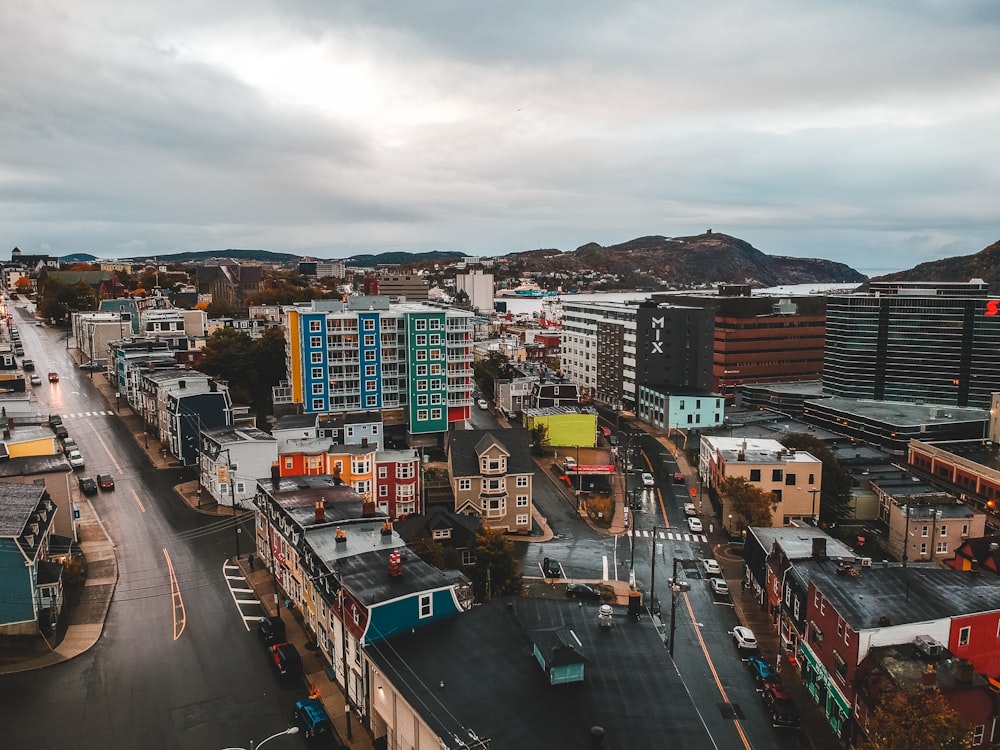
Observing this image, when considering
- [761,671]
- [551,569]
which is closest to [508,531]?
[551,569]

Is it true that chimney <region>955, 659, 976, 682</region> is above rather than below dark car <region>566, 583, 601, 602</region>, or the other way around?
above

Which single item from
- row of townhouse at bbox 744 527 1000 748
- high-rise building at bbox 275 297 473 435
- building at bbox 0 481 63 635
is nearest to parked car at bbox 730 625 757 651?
row of townhouse at bbox 744 527 1000 748

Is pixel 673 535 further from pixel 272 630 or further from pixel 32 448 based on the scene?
pixel 32 448

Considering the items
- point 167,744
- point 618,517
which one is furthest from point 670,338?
point 167,744

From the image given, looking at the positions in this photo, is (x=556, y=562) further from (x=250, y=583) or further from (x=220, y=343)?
(x=220, y=343)

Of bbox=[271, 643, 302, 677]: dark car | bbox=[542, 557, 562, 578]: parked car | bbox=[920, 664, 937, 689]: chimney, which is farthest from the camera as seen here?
bbox=[542, 557, 562, 578]: parked car

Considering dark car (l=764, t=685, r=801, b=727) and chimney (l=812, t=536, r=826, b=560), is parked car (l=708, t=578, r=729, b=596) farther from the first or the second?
dark car (l=764, t=685, r=801, b=727)
